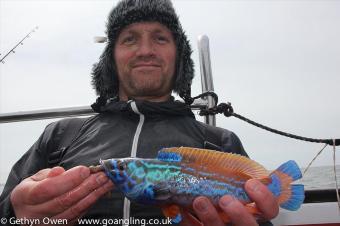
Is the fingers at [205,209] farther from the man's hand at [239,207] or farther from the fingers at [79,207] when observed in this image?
the fingers at [79,207]

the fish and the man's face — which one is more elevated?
the man's face

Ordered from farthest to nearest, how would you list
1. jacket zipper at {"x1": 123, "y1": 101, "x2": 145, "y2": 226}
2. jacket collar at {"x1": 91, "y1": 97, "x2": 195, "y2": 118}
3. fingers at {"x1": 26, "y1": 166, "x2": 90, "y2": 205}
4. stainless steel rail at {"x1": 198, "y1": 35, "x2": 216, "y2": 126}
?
stainless steel rail at {"x1": 198, "y1": 35, "x2": 216, "y2": 126}, jacket collar at {"x1": 91, "y1": 97, "x2": 195, "y2": 118}, jacket zipper at {"x1": 123, "y1": 101, "x2": 145, "y2": 226}, fingers at {"x1": 26, "y1": 166, "x2": 90, "y2": 205}

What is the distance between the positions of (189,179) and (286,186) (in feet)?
1.99

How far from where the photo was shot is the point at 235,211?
212cm

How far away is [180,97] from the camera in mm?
4012

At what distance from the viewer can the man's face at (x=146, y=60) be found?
3578 millimetres

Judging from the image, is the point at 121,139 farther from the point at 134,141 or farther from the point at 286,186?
the point at 286,186

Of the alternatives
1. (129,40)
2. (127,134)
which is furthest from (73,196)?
(129,40)

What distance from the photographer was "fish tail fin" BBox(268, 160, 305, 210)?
87.8 inches

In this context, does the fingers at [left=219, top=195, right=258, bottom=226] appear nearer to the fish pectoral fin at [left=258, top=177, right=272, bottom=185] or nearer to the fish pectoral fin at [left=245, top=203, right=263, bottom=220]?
the fish pectoral fin at [left=245, top=203, right=263, bottom=220]

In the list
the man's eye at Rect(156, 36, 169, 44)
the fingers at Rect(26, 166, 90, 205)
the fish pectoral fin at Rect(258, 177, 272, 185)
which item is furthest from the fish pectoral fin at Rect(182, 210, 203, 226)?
the man's eye at Rect(156, 36, 169, 44)

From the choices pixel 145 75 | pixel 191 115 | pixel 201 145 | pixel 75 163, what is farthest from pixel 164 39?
pixel 75 163

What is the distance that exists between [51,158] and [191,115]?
4.55 ft

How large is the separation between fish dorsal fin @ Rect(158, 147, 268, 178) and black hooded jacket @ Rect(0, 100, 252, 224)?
59 centimetres
